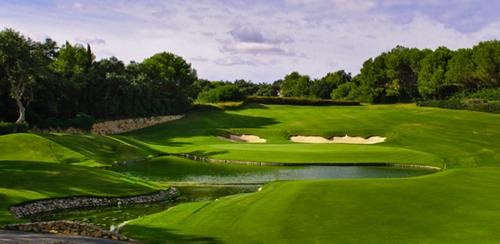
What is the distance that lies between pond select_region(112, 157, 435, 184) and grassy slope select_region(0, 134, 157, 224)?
5.52 m

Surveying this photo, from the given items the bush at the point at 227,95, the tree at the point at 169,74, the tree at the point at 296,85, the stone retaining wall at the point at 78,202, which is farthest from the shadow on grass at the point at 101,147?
the tree at the point at 296,85

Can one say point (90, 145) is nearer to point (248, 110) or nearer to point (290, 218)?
point (290, 218)

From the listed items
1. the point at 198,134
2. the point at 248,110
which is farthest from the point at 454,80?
the point at 198,134

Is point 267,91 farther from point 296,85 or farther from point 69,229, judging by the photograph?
point 69,229

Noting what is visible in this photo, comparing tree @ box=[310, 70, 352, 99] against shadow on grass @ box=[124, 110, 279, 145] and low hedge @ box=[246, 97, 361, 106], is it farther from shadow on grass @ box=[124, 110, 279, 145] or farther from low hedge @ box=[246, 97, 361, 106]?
shadow on grass @ box=[124, 110, 279, 145]

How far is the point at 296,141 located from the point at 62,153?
32772mm

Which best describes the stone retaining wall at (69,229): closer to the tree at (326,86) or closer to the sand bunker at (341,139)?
the sand bunker at (341,139)

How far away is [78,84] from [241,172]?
40716 millimetres

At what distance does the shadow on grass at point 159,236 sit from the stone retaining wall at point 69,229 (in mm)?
783

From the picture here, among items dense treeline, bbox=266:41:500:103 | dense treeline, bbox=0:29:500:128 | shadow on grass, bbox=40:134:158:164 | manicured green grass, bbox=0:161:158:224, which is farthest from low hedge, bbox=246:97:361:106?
manicured green grass, bbox=0:161:158:224

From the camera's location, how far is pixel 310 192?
22453mm

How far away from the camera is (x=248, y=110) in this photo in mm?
96375

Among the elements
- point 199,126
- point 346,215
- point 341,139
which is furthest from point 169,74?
point 346,215

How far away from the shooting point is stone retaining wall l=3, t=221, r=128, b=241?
16.1m
